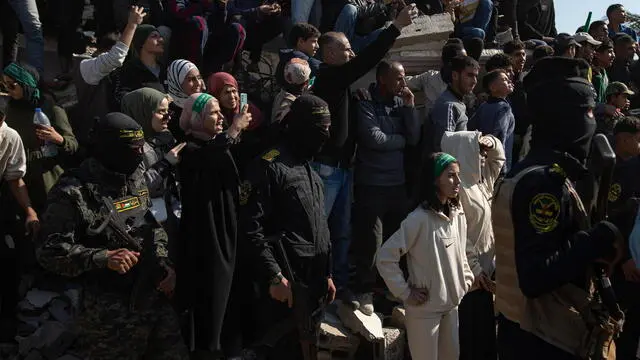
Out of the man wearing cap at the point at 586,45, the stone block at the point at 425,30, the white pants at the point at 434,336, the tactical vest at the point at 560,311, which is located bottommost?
the white pants at the point at 434,336

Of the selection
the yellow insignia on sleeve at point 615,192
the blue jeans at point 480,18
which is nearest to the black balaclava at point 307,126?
the yellow insignia on sleeve at point 615,192

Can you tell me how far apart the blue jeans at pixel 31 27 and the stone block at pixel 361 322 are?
3816 mm

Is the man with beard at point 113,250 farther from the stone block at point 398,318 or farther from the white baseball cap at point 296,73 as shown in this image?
the stone block at point 398,318

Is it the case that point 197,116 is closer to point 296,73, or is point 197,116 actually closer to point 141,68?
point 296,73

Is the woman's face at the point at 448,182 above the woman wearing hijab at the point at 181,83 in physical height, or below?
below

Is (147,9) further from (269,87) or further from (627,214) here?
(627,214)

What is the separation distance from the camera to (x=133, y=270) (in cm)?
423

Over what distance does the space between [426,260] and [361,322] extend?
1.18 metres

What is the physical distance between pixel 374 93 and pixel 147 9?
3.19 metres

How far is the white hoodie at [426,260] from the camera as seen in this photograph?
15.9 ft

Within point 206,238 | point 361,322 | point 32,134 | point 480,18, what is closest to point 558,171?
point 206,238

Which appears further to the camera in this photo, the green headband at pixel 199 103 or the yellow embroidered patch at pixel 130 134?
the green headband at pixel 199 103

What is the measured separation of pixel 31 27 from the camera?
7.24 meters

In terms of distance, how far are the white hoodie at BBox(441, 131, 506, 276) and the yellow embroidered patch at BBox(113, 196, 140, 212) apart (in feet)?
7.67
